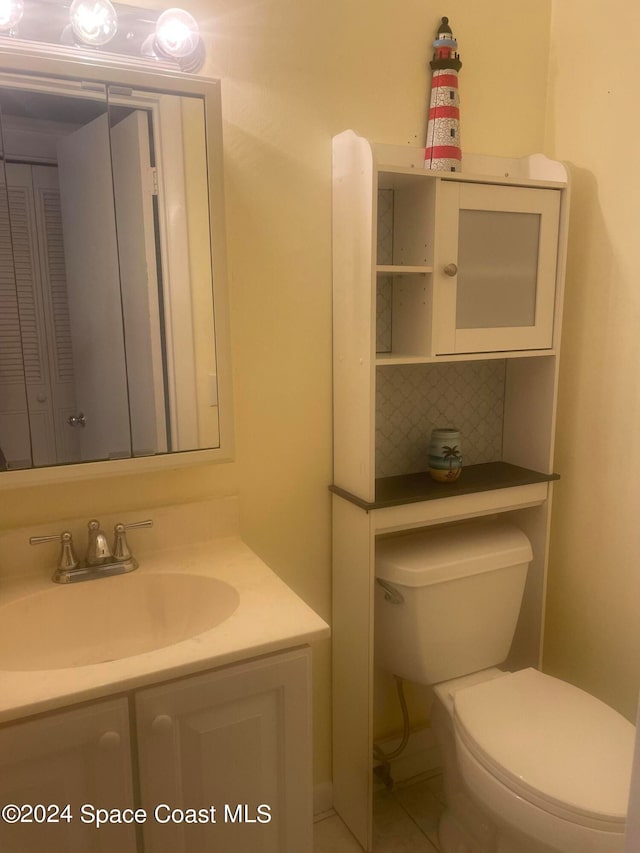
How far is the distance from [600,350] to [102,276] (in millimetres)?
1240

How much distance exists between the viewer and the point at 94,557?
1334mm

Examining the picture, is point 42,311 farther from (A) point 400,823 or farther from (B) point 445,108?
(A) point 400,823

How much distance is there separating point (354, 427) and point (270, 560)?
41 cm

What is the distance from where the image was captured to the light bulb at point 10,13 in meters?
1.13

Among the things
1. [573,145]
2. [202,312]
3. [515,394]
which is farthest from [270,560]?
[573,145]

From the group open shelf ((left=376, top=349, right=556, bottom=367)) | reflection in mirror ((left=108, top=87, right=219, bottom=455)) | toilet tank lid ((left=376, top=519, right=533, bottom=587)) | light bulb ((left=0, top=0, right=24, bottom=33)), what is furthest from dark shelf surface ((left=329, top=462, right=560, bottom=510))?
light bulb ((left=0, top=0, right=24, bottom=33))

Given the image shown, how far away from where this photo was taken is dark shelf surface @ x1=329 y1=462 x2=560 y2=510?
60.7 inches

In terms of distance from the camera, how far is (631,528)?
1615 mm

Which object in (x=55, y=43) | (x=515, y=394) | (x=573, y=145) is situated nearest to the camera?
(x=55, y=43)

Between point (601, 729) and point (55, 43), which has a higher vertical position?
point (55, 43)

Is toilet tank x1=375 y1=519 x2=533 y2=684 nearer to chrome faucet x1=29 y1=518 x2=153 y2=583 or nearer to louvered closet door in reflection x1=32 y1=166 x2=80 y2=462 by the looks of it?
chrome faucet x1=29 y1=518 x2=153 y2=583

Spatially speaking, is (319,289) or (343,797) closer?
(319,289)

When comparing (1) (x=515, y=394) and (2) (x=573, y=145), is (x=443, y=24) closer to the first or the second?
(2) (x=573, y=145)

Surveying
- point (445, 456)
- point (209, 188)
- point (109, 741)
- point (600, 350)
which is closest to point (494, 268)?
point (600, 350)
